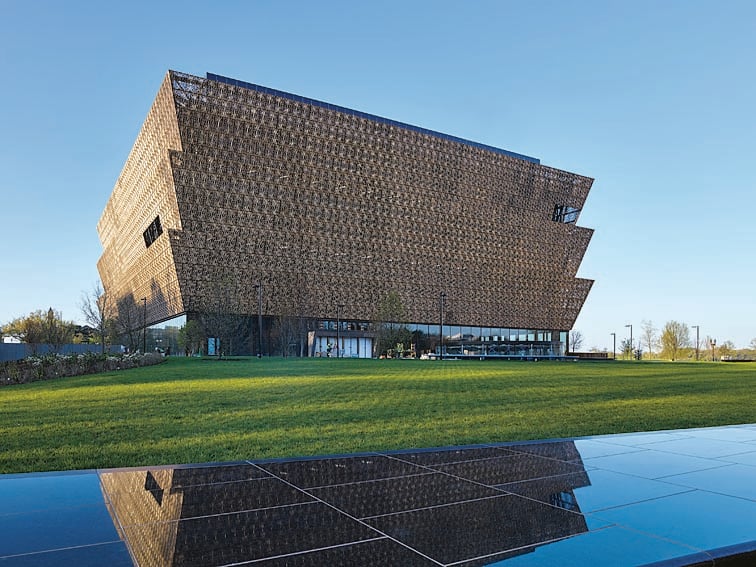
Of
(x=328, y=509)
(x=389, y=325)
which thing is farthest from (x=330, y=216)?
(x=328, y=509)

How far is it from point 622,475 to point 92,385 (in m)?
22.2

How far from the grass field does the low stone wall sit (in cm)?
779

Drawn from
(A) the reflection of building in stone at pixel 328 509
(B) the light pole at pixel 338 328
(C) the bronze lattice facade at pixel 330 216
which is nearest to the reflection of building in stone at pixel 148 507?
(A) the reflection of building in stone at pixel 328 509

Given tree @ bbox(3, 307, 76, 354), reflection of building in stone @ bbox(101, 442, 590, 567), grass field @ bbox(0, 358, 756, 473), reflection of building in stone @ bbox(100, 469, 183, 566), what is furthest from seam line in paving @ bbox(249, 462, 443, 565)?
tree @ bbox(3, 307, 76, 354)

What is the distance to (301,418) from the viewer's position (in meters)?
12.4

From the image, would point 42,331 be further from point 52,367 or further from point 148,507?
point 148,507

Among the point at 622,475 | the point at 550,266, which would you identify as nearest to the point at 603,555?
the point at 622,475

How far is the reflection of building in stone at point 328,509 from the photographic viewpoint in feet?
13.1

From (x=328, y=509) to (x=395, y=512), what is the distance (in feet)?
1.89

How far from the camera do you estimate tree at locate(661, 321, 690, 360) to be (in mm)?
107062

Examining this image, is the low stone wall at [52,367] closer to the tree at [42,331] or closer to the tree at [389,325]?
the tree at [42,331]

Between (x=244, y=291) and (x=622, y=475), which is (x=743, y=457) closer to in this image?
(x=622, y=475)

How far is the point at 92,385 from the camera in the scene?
76.0 ft

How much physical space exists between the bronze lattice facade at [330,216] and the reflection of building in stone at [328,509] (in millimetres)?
56101
